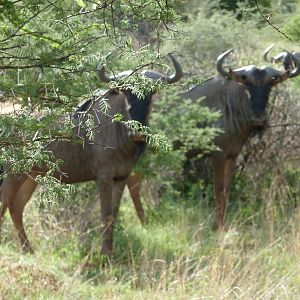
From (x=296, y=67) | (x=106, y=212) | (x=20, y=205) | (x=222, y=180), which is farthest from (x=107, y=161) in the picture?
(x=296, y=67)

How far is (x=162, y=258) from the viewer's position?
7.98m

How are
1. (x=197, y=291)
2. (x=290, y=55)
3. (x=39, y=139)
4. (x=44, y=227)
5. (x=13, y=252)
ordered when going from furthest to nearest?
(x=290, y=55)
(x=44, y=227)
(x=13, y=252)
(x=197, y=291)
(x=39, y=139)

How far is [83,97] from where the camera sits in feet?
11.6

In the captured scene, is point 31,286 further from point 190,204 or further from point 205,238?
point 190,204

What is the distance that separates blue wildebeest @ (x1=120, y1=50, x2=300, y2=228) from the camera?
409 inches

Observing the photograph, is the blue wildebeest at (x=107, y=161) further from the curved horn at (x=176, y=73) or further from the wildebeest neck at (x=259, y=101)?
the wildebeest neck at (x=259, y=101)

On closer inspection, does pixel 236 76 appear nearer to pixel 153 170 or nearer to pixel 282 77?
pixel 282 77

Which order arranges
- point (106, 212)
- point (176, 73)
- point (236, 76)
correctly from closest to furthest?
1. point (176, 73)
2. point (106, 212)
3. point (236, 76)

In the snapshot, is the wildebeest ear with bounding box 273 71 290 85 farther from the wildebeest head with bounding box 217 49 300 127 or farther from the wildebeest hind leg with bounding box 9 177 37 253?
the wildebeest hind leg with bounding box 9 177 37 253

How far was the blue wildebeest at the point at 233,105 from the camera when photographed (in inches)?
409

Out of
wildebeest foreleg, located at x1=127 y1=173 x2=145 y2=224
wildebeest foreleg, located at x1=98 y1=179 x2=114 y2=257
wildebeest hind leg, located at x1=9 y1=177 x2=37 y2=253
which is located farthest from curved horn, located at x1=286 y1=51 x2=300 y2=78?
wildebeest hind leg, located at x1=9 y1=177 x2=37 y2=253

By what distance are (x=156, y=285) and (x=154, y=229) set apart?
2.77 meters

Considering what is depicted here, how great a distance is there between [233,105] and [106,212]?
9.90 feet

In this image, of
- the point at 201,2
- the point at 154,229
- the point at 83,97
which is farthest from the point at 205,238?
the point at 83,97
